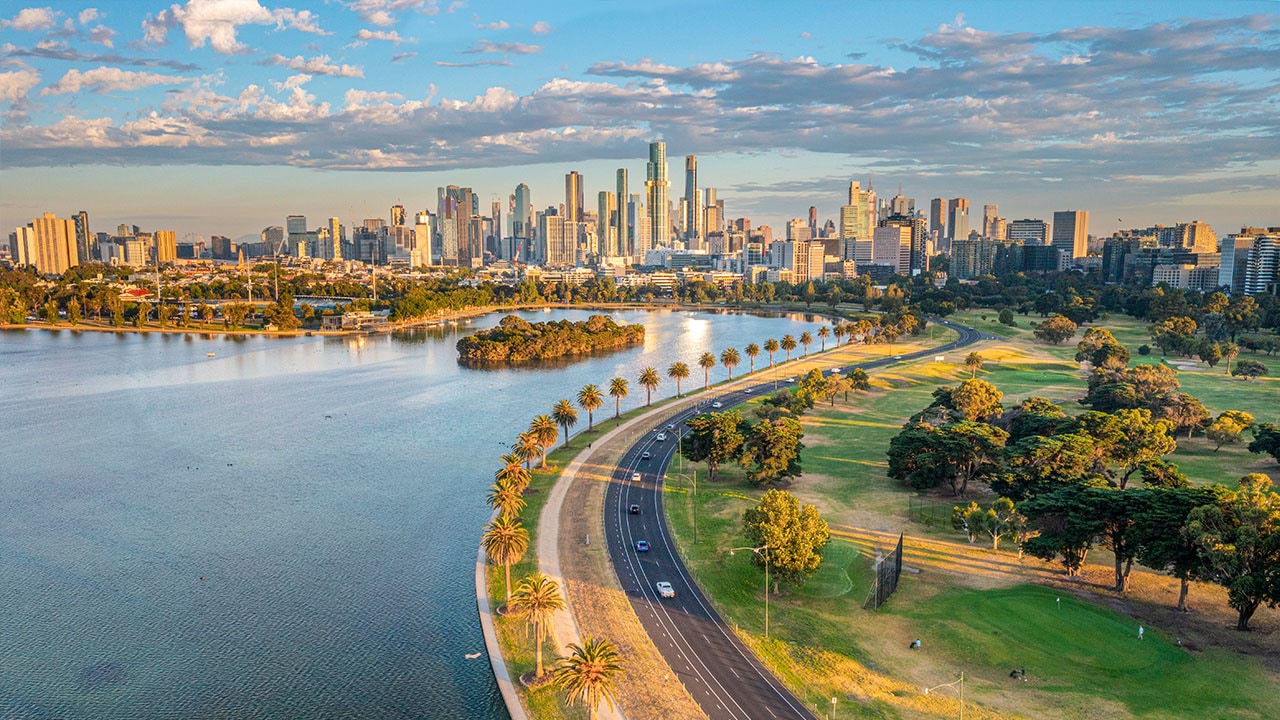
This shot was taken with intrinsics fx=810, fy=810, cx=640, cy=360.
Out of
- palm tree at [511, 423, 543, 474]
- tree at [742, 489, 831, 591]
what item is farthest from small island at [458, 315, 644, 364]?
tree at [742, 489, 831, 591]

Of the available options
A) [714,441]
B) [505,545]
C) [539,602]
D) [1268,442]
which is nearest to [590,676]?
[539,602]

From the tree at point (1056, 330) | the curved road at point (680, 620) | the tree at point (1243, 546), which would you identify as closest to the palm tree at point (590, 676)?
the curved road at point (680, 620)

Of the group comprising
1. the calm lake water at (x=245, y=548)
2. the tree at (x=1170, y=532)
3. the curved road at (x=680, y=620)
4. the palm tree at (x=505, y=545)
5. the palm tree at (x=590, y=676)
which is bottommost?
the calm lake water at (x=245, y=548)

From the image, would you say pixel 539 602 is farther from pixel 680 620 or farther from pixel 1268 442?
pixel 1268 442

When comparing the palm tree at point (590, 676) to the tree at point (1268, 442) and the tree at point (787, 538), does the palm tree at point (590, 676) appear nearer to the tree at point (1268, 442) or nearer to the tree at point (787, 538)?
the tree at point (787, 538)

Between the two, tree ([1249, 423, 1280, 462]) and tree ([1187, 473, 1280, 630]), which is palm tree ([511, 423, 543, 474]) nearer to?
tree ([1187, 473, 1280, 630])

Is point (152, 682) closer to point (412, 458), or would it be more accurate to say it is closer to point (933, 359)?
point (412, 458)

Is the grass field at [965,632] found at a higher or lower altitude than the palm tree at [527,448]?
lower
